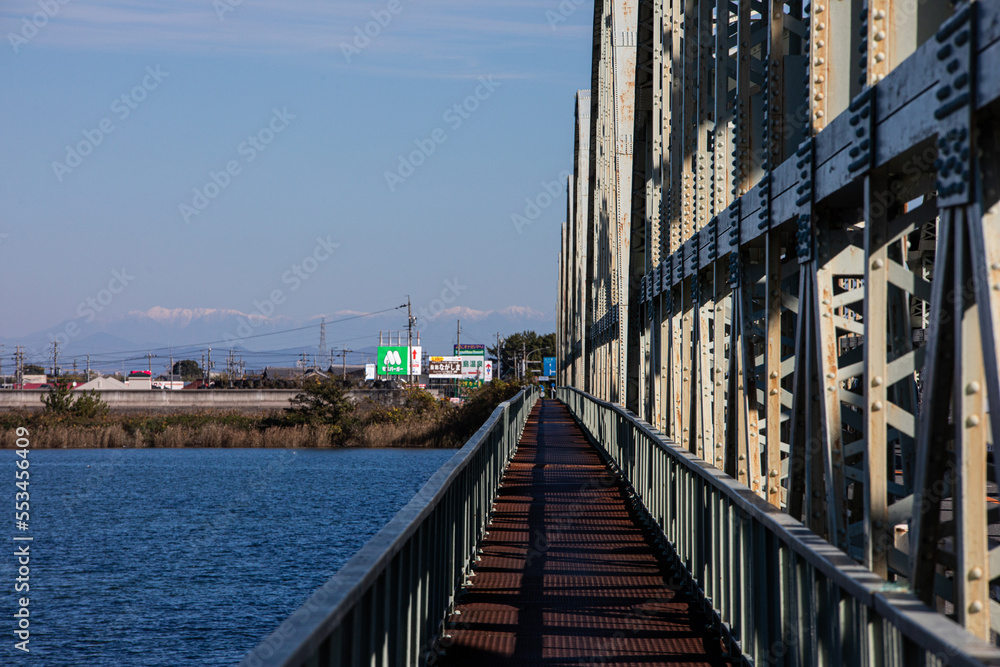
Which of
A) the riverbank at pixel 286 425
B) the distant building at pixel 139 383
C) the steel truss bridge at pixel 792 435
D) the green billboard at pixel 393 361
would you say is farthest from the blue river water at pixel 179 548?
the distant building at pixel 139 383

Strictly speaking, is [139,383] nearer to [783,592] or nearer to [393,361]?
[393,361]

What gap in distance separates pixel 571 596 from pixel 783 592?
3226mm

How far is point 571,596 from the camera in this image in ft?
25.1

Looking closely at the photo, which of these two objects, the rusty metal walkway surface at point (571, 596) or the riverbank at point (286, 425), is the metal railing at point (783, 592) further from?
the riverbank at point (286, 425)

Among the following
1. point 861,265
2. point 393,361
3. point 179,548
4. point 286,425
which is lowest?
point 179,548

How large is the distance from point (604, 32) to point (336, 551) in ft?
58.3

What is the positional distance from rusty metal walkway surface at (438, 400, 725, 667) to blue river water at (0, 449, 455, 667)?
23.8 ft

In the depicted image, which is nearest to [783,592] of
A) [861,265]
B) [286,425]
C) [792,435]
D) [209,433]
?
[792,435]

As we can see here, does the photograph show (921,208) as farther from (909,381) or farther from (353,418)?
(353,418)

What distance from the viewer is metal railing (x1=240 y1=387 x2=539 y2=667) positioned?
277cm

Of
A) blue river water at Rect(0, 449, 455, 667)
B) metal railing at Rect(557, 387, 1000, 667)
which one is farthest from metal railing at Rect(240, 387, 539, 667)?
blue river water at Rect(0, 449, 455, 667)

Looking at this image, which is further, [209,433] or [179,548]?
[209,433]

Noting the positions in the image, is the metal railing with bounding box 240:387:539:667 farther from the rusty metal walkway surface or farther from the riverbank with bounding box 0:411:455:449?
the riverbank with bounding box 0:411:455:449

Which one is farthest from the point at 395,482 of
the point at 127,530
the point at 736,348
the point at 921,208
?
the point at 921,208
